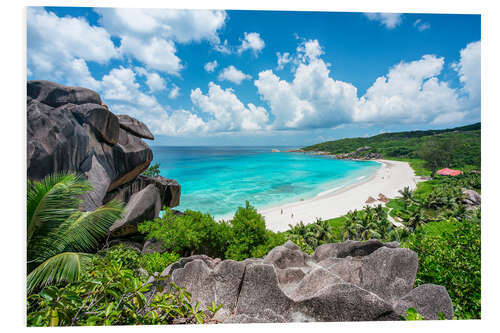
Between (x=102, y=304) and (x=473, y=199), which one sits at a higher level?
(x=473, y=199)

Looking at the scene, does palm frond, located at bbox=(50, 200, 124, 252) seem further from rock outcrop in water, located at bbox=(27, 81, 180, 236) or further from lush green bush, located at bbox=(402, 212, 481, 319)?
lush green bush, located at bbox=(402, 212, 481, 319)

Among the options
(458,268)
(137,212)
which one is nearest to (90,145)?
(137,212)

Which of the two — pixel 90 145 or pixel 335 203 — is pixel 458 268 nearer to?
pixel 90 145

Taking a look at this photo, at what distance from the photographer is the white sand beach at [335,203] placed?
50.0 ft

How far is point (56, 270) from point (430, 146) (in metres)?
15.2

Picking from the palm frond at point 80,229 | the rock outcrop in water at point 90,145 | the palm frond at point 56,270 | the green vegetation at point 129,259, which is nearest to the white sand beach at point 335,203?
Result: the green vegetation at point 129,259

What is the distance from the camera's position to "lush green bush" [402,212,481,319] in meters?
2.41

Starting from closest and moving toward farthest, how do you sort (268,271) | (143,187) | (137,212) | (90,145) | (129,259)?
(268,271) < (129,259) < (90,145) < (137,212) < (143,187)

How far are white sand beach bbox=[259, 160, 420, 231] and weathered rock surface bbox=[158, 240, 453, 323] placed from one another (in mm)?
11489

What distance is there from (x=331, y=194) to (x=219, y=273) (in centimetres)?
2037

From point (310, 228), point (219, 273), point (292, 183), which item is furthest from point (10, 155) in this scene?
point (292, 183)

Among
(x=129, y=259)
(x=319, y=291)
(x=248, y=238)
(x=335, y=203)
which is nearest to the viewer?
(x=319, y=291)

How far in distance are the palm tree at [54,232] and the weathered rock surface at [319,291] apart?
1.32m

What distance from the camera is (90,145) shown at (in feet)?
16.8
